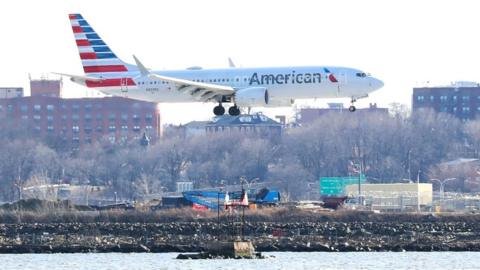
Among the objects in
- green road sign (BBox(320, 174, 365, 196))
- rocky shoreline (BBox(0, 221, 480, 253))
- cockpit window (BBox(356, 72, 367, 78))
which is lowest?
rocky shoreline (BBox(0, 221, 480, 253))

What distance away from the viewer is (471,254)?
98938mm

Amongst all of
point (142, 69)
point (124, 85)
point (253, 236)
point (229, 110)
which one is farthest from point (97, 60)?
point (253, 236)

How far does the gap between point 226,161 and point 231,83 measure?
81407 mm

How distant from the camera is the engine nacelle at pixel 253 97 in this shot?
10681 centimetres

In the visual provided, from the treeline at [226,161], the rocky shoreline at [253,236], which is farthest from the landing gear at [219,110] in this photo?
the treeline at [226,161]

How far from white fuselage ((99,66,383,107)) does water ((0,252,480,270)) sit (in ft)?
37.8

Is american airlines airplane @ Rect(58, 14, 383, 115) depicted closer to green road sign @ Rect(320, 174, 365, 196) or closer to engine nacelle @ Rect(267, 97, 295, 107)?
engine nacelle @ Rect(267, 97, 295, 107)

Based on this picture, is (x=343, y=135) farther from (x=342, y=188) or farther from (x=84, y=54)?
(x=84, y=54)

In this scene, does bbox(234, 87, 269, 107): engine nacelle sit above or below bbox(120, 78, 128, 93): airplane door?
below

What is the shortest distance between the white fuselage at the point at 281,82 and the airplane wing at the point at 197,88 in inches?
19.2

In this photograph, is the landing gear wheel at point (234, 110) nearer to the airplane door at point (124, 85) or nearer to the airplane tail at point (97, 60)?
the airplane tail at point (97, 60)

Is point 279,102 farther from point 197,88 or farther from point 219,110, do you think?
point 197,88

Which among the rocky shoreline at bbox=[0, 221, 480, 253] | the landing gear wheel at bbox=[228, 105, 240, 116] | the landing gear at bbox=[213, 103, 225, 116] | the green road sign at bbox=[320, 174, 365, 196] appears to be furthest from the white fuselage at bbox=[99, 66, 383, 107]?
the green road sign at bbox=[320, 174, 365, 196]

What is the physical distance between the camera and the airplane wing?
108 metres
